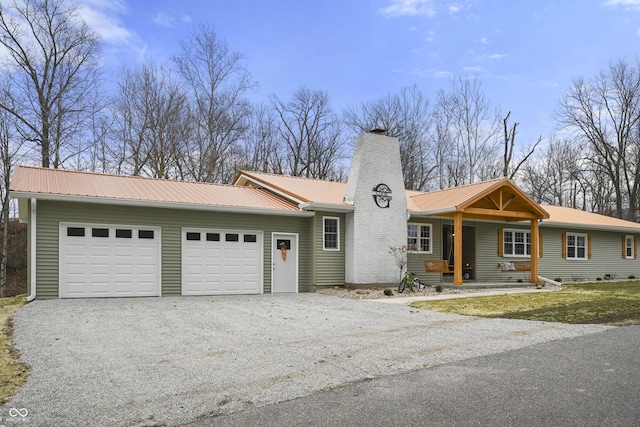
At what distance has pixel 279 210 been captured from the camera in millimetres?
15633

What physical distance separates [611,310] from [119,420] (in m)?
10.5

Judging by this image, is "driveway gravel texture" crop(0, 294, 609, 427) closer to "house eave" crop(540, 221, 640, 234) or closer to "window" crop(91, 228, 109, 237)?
"window" crop(91, 228, 109, 237)

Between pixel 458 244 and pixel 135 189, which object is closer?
pixel 135 189

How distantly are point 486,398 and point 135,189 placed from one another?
42.0 ft

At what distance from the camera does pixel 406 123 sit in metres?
33.8

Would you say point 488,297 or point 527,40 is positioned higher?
point 527,40

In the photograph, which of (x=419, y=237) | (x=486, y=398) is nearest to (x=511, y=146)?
(x=419, y=237)

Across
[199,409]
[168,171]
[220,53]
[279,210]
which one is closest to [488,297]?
[279,210]

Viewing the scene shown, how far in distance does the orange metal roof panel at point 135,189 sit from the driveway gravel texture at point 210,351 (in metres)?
3.30

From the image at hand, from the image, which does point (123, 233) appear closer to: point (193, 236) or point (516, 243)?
point (193, 236)

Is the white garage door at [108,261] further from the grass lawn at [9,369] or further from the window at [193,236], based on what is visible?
the grass lawn at [9,369]

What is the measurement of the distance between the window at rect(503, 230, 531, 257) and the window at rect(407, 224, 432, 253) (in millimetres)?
4257

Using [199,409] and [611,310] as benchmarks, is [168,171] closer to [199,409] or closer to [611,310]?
[611,310]

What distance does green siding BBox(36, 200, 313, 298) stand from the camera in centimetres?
1270
